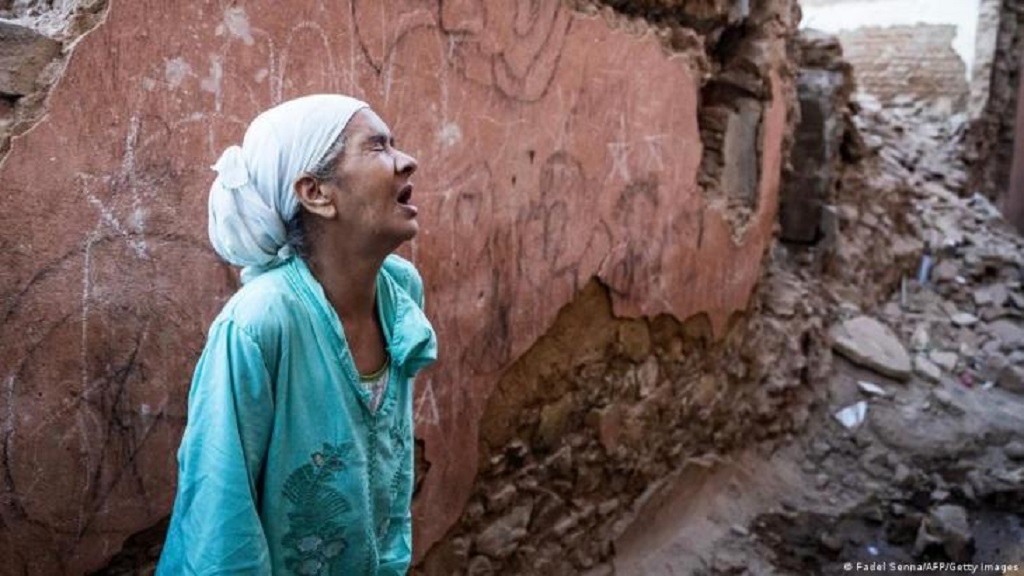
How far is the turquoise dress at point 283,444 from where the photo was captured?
4.20 ft

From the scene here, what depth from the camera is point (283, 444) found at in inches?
53.1

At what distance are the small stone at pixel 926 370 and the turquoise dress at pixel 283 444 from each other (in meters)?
4.52

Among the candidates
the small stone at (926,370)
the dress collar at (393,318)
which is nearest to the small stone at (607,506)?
the dress collar at (393,318)

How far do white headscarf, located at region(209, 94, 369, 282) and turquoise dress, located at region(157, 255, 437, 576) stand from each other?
Answer: 0.23 ft

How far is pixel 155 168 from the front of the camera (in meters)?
1.71

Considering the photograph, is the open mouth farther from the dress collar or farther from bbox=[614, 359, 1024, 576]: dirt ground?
bbox=[614, 359, 1024, 576]: dirt ground

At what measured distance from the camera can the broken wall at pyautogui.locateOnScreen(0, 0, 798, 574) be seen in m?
1.60

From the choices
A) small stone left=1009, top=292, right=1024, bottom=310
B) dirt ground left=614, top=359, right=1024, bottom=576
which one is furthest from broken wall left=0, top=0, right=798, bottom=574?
small stone left=1009, top=292, right=1024, bottom=310

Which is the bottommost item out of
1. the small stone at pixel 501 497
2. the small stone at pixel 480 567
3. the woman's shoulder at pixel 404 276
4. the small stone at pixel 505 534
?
the small stone at pixel 480 567

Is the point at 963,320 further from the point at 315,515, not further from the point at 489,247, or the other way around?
the point at 315,515

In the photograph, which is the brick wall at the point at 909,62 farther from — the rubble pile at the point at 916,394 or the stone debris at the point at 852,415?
the stone debris at the point at 852,415

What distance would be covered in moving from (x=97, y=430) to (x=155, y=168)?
547mm

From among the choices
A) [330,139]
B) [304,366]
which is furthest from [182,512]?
[330,139]

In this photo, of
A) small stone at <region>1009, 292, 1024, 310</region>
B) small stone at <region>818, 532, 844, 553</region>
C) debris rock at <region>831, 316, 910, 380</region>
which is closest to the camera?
small stone at <region>818, 532, 844, 553</region>
